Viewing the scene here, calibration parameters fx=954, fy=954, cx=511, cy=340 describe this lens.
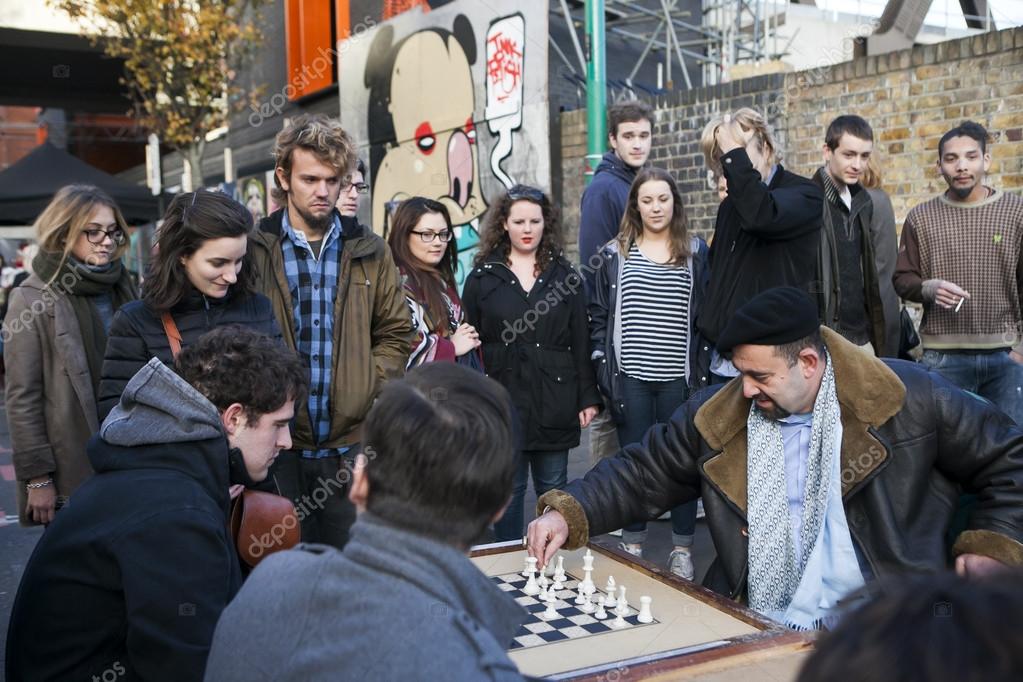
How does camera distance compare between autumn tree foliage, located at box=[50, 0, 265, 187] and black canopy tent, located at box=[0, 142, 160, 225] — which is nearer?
black canopy tent, located at box=[0, 142, 160, 225]

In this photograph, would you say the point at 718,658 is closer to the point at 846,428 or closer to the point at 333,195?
the point at 846,428

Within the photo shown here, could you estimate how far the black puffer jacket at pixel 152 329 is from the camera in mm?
3164

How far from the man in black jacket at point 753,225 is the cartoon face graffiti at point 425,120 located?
7.05 m

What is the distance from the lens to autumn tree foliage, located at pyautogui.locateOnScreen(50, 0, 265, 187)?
14.9 metres

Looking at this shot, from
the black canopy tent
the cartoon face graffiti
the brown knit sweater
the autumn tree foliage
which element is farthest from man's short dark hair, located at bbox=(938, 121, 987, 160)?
the autumn tree foliage

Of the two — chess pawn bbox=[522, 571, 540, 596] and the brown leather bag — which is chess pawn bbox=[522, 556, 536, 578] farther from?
the brown leather bag

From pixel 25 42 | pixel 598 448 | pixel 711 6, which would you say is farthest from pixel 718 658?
pixel 25 42

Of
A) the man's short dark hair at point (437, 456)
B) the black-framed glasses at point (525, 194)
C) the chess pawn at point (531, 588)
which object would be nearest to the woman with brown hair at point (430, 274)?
the black-framed glasses at point (525, 194)

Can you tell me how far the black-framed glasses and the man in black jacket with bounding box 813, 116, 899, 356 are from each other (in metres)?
1.35

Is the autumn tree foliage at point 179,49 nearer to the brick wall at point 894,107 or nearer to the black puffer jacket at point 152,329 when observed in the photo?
the brick wall at point 894,107

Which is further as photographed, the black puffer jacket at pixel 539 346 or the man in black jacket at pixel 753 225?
the black puffer jacket at pixel 539 346

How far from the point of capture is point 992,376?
191 inches

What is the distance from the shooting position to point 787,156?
25.7ft

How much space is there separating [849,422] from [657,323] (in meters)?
2.07
